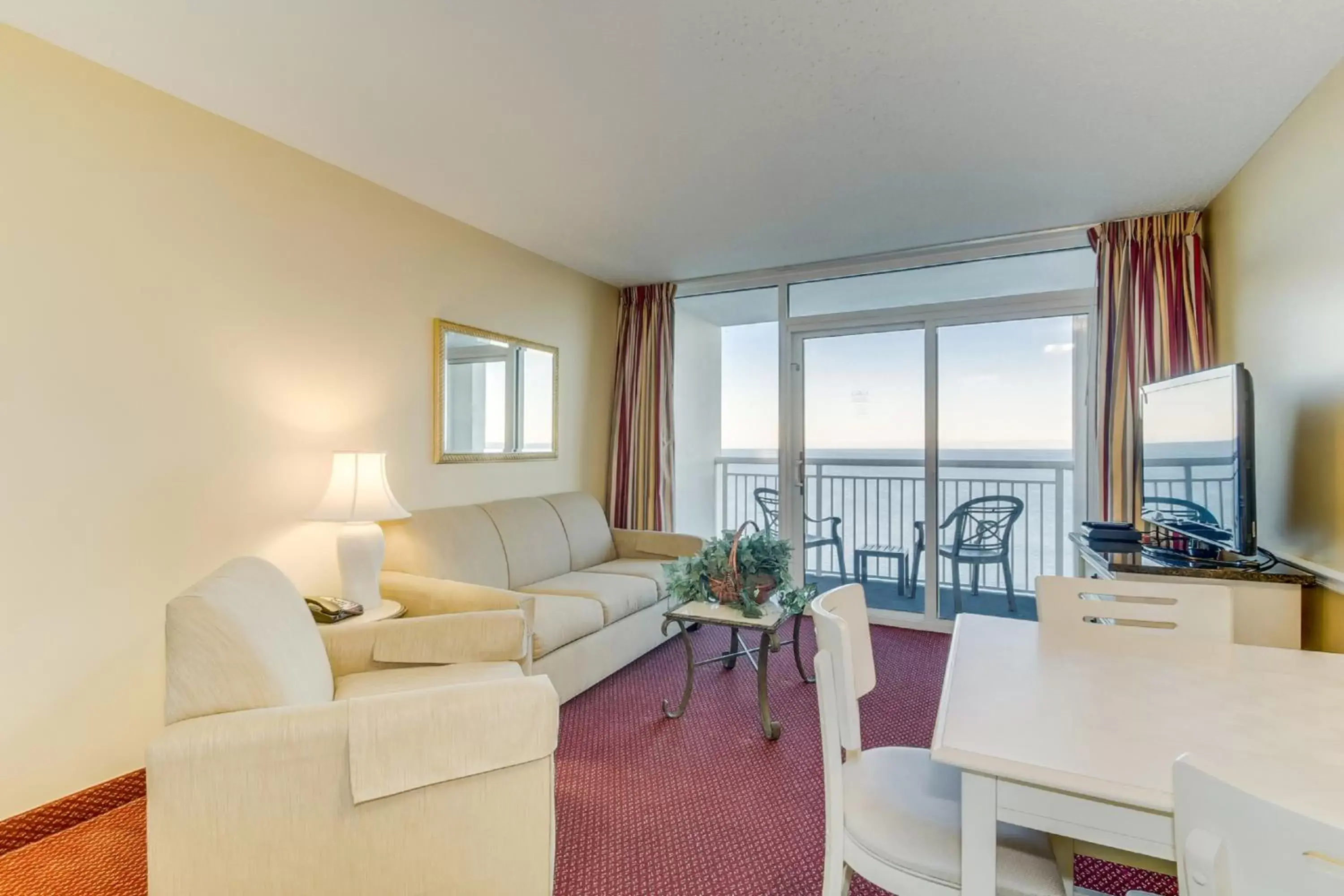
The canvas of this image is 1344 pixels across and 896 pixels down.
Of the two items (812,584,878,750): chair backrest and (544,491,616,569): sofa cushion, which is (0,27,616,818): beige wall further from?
(812,584,878,750): chair backrest

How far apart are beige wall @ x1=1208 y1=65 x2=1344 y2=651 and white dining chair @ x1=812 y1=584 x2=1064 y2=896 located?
5.83 ft

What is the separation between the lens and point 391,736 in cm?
133

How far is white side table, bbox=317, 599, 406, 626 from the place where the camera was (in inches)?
89.9

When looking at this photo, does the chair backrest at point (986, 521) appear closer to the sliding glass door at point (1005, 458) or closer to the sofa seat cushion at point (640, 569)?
the sliding glass door at point (1005, 458)

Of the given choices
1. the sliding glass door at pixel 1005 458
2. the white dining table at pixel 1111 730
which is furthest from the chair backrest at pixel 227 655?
the sliding glass door at pixel 1005 458

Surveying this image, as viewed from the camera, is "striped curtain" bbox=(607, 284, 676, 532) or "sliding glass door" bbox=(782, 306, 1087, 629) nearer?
"sliding glass door" bbox=(782, 306, 1087, 629)

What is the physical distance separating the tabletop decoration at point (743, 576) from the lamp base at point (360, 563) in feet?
4.15

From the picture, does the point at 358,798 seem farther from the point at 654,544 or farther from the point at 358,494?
the point at 654,544

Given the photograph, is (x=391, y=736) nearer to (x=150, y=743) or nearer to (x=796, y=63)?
(x=150, y=743)

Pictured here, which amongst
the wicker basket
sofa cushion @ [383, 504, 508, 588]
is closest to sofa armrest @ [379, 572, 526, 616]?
sofa cushion @ [383, 504, 508, 588]

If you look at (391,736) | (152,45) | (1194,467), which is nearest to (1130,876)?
(1194,467)

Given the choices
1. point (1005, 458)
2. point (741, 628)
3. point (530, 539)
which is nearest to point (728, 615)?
point (741, 628)

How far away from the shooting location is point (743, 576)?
2.69 metres

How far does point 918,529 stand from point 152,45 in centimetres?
443
